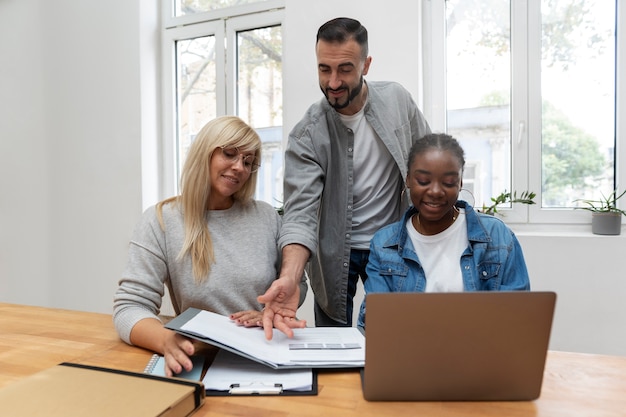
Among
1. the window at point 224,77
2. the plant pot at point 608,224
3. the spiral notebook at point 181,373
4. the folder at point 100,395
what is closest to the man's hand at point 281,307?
the spiral notebook at point 181,373

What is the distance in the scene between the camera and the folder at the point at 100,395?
0.66m

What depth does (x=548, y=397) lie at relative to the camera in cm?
76

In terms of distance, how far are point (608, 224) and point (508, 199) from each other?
43 cm

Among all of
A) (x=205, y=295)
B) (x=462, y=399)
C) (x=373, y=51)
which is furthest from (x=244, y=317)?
(x=373, y=51)

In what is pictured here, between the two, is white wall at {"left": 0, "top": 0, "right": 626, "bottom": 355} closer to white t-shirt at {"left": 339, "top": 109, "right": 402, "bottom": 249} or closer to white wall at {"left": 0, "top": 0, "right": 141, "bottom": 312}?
white wall at {"left": 0, "top": 0, "right": 141, "bottom": 312}

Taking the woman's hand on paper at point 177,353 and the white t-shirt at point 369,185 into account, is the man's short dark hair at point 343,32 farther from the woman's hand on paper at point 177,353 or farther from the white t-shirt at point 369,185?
the woman's hand on paper at point 177,353

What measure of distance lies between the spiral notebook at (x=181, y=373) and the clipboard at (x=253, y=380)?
0.06 feet

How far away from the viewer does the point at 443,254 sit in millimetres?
1243

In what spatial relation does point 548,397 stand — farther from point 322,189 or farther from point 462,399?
point 322,189

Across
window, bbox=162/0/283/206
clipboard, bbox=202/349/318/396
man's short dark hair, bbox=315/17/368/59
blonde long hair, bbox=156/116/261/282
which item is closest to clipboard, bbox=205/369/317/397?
clipboard, bbox=202/349/318/396

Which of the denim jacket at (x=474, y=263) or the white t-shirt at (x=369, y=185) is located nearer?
the denim jacket at (x=474, y=263)

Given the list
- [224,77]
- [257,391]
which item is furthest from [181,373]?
[224,77]

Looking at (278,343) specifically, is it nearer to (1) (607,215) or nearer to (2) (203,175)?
(2) (203,175)

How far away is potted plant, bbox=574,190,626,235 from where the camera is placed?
207cm
